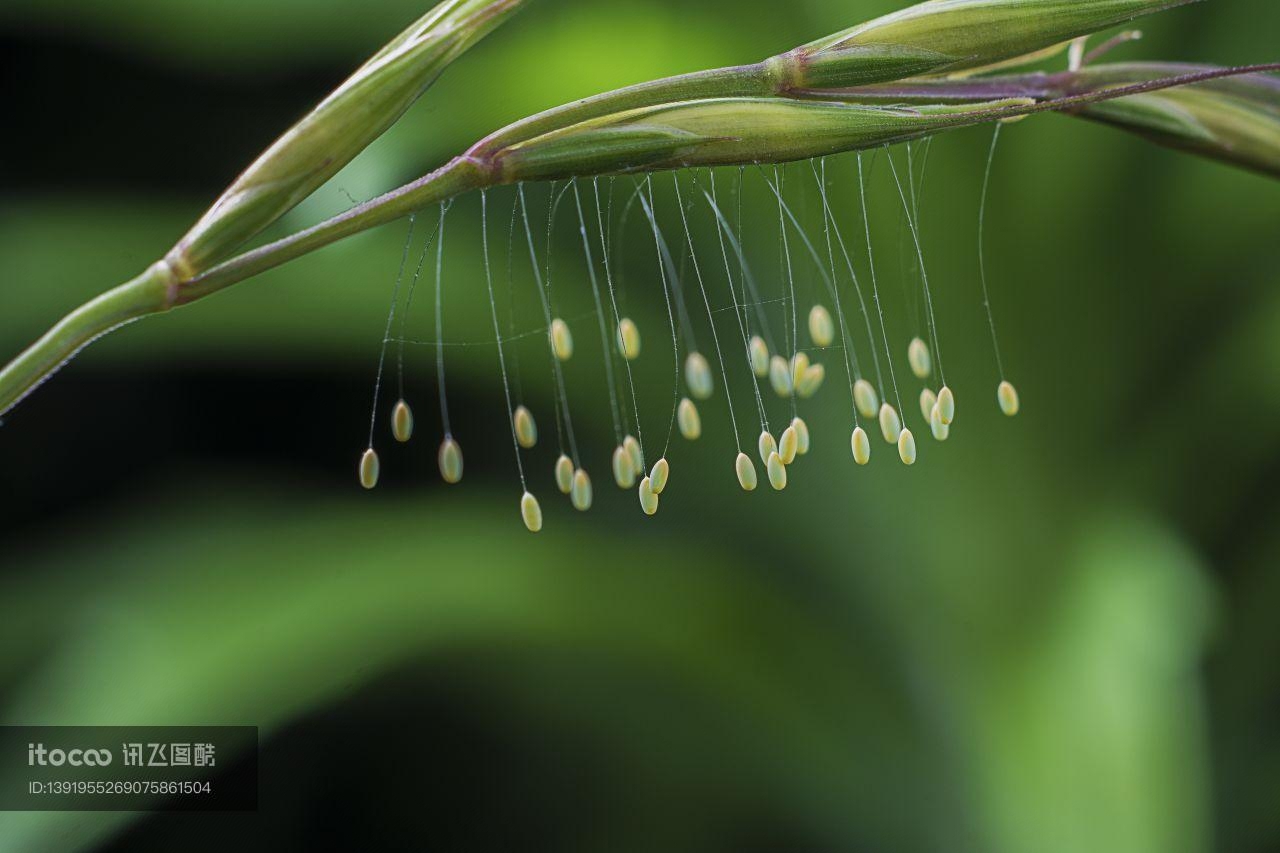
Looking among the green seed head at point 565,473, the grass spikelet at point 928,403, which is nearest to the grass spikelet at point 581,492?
the green seed head at point 565,473

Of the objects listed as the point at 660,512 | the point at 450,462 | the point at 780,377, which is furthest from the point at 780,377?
the point at 660,512

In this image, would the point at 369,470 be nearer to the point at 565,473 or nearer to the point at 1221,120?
the point at 565,473

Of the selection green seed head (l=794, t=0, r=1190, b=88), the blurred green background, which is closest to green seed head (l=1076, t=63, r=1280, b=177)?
green seed head (l=794, t=0, r=1190, b=88)

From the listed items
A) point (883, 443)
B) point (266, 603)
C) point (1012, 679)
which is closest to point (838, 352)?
point (883, 443)

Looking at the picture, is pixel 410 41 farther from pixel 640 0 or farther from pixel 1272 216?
pixel 1272 216

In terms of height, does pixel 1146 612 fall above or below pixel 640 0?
below

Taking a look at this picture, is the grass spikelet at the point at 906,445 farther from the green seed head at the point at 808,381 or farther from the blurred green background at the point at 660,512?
the blurred green background at the point at 660,512
